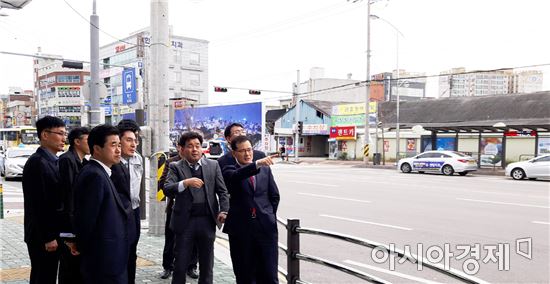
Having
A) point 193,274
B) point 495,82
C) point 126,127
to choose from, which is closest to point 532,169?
point 193,274

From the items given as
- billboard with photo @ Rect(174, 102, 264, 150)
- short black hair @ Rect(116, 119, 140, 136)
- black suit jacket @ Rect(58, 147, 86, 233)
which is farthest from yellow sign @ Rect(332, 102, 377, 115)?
black suit jacket @ Rect(58, 147, 86, 233)

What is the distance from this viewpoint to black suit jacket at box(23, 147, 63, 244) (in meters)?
4.04

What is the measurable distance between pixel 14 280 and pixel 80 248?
2.49 meters

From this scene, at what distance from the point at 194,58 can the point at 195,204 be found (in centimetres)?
7971

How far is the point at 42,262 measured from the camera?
4.25 m

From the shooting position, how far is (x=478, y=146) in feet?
93.0

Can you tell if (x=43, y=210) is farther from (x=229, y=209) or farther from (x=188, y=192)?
(x=229, y=209)

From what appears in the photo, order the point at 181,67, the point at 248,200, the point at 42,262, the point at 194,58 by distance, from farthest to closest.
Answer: the point at 194,58, the point at 181,67, the point at 248,200, the point at 42,262

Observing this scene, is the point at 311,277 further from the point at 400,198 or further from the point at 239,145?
the point at 400,198

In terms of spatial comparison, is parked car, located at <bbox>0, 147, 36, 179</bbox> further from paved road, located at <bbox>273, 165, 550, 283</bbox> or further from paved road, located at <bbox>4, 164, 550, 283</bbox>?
paved road, located at <bbox>273, 165, 550, 283</bbox>

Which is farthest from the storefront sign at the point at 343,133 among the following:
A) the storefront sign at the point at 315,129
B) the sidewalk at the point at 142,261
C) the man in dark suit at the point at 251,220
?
the man in dark suit at the point at 251,220

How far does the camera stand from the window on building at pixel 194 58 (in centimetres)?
8114

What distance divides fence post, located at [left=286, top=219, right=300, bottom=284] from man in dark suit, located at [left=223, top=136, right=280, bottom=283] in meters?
0.13

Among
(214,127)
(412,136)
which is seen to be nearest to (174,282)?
(412,136)
